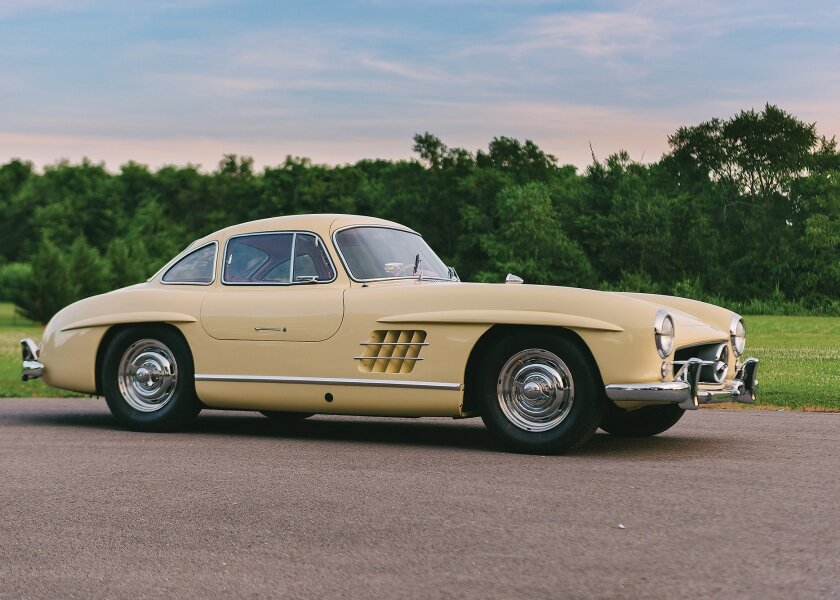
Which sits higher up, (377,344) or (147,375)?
(377,344)

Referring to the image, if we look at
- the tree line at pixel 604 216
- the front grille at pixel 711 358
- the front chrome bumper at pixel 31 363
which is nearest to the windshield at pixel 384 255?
the front grille at pixel 711 358

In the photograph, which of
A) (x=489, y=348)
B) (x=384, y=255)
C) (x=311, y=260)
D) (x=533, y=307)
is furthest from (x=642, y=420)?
(x=311, y=260)

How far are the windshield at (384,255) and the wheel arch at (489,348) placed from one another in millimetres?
1201

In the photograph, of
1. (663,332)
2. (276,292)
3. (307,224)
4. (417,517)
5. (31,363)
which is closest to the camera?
(417,517)

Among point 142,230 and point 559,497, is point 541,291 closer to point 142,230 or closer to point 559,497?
Result: point 559,497

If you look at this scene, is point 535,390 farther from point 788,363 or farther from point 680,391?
point 788,363

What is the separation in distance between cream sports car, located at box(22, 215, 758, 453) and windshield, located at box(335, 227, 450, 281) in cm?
1

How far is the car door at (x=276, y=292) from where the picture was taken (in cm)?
885

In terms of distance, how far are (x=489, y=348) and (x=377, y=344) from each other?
34.5 inches

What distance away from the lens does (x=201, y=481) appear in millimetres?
7000

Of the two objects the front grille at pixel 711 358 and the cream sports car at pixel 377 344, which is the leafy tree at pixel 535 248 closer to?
the cream sports car at pixel 377 344

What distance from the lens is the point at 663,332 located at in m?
A: 7.76

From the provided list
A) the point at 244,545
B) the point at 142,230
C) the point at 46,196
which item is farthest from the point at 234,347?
the point at 46,196

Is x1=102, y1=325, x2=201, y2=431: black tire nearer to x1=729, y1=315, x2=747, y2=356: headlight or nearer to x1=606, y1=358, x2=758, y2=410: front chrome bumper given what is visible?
x1=606, y1=358, x2=758, y2=410: front chrome bumper
